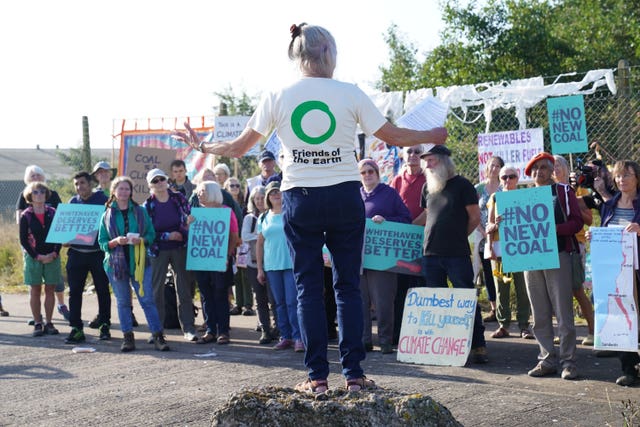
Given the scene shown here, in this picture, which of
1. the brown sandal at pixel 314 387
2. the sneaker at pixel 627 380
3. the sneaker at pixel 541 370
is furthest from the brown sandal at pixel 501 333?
the brown sandal at pixel 314 387

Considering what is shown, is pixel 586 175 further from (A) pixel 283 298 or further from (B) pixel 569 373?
(A) pixel 283 298

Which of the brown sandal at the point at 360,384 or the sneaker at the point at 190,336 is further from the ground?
the brown sandal at the point at 360,384

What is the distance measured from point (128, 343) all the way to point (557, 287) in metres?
4.83

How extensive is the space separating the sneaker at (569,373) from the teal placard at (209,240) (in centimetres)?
426

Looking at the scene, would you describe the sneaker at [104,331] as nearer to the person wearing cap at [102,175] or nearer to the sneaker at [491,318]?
the person wearing cap at [102,175]

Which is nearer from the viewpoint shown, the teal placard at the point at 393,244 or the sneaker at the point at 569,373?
the sneaker at the point at 569,373

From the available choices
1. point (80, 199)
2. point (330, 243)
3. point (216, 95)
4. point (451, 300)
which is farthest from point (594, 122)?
point (216, 95)

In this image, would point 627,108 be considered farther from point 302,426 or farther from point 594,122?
point 302,426

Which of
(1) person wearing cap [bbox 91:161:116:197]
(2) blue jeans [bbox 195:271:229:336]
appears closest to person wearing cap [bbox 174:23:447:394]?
(2) blue jeans [bbox 195:271:229:336]

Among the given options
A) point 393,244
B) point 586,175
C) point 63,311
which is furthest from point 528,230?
point 63,311

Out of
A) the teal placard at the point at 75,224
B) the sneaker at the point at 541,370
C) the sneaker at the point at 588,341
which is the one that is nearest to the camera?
the sneaker at the point at 541,370

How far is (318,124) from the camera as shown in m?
5.09

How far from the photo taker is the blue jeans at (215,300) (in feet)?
33.9

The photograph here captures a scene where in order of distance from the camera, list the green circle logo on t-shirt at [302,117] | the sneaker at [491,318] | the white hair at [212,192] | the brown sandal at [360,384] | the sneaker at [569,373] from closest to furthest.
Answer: the green circle logo on t-shirt at [302,117] < the brown sandal at [360,384] < the sneaker at [569,373] < the white hair at [212,192] < the sneaker at [491,318]
